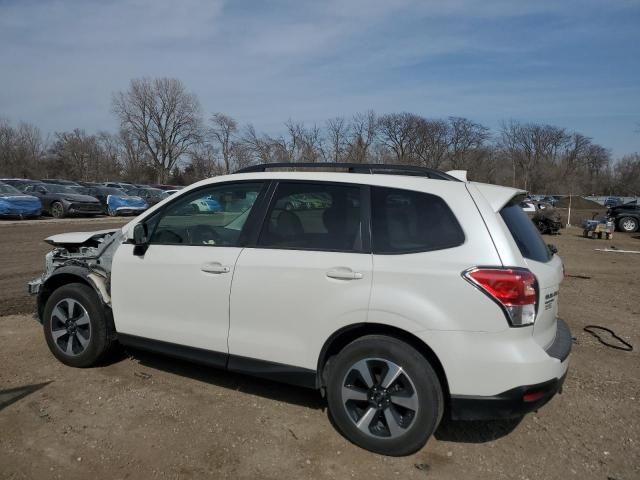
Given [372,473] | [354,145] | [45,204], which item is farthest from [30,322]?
[354,145]

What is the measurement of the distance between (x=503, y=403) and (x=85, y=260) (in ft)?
11.9

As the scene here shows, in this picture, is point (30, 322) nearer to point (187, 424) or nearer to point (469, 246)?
point (187, 424)

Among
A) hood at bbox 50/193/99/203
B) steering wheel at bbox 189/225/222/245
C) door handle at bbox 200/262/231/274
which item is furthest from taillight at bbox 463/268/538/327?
hood at bbox 50/193/99/203

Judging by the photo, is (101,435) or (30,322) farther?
(30,322)

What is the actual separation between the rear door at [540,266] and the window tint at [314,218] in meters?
0.97

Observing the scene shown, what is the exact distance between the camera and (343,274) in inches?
126

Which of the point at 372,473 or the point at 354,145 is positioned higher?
the point at 354,145

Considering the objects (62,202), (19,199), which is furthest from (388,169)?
(62,202)

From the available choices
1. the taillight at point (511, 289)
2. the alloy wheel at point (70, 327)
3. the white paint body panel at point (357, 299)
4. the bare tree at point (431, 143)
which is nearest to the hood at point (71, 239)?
the alloy wheel at point (70, 327)

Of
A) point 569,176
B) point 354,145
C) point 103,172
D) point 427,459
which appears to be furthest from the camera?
point 569,176

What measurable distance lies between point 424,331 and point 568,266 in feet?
34.3

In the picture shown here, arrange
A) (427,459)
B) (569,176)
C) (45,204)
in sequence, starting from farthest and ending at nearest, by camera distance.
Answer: (569,176) < (45,204) < (427,459)

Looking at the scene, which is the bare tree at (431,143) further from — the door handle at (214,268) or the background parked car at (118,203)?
the door handle at (214,268)

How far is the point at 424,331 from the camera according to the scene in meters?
2.98
